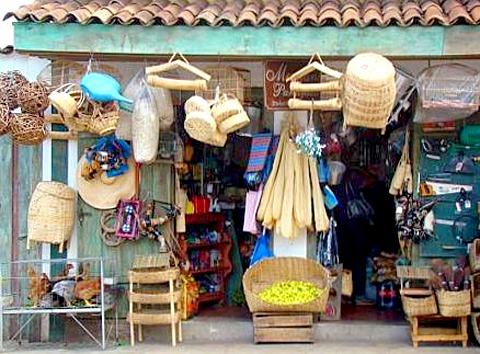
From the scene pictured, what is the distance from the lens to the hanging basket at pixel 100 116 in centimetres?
891

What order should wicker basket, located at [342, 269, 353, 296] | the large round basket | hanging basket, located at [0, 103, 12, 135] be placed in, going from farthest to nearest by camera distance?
wicker basket, located at [342, 269, 353, 296] < hanging basket, located at [0, 103, 12, 135] < the large round basket

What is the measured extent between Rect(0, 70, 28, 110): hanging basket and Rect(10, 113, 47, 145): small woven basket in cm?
14

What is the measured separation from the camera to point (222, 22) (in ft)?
28.4

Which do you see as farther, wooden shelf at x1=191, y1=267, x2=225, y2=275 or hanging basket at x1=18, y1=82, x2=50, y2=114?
wooden shelf at x1=191, y1=267, x2=225, y2=275

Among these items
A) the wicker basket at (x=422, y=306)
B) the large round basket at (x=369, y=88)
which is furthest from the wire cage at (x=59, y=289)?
the large round basket at (x=369, y=88)

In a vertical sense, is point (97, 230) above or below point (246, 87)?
below

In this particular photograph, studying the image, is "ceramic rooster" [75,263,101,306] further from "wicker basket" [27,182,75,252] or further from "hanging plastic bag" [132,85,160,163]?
"hanging plastic bag" [132,85,160,163]

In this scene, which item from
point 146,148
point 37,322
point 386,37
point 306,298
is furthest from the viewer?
point 37,322

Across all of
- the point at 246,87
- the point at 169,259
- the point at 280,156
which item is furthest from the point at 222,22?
the point at 169,259

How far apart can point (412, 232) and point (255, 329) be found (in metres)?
2.00

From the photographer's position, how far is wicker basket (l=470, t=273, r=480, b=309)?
369 inches

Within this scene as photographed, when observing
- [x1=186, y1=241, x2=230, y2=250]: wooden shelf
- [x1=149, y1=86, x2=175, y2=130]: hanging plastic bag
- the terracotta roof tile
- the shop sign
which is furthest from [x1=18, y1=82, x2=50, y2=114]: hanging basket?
[x1=186, y1=241, x2=230, y2=250]: wooden shelf

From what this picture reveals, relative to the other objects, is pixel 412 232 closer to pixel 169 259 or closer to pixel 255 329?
pixel 255 329

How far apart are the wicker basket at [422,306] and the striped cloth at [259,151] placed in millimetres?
2159
